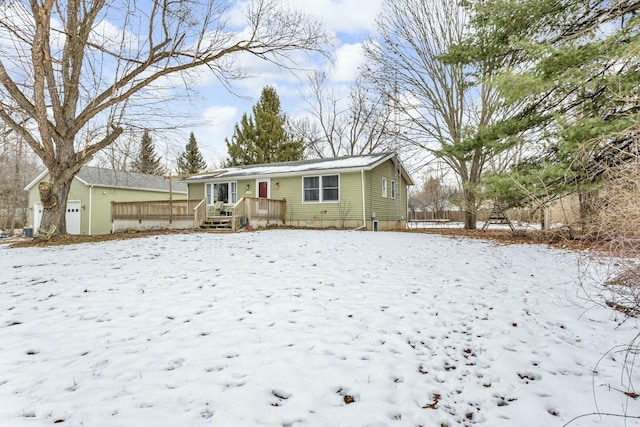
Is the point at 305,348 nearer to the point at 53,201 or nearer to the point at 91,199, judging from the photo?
the point at 53,201

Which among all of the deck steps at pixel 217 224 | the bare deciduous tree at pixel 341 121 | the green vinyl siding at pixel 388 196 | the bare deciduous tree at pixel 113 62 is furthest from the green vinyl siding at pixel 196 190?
the bare deciduous tree at pixel 341 121

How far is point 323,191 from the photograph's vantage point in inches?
623

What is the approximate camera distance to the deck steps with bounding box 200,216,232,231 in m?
13.8

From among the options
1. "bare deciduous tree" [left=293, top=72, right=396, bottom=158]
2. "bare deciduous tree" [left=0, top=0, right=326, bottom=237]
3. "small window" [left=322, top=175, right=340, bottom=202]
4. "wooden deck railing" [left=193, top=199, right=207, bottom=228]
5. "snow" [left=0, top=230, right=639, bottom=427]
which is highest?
"bare deciduous tree" [left=293, top=72, right=396, bottom=158]

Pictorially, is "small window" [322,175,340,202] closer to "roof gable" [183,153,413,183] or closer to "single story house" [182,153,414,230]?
"single story house" [182,153,414,230]

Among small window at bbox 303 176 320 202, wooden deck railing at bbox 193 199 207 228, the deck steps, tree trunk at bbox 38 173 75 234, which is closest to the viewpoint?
tree trunk at bbox 38 173 75 234

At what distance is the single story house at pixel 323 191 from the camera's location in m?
15.1

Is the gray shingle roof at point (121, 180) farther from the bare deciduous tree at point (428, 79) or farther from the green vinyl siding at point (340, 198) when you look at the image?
the bare deciduous tree at point (428, 79)

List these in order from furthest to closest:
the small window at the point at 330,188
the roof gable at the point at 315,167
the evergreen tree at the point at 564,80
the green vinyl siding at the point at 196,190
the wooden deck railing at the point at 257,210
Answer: the green vinyl siding at the point at 196,190, the small window at the point at 330,188, the roof gable at the point at 315,167, the wooden deck railing at the point at 257,210, the evergreen tree at the point at 564,80

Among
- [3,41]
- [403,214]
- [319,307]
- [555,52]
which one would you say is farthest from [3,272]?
[403,214]

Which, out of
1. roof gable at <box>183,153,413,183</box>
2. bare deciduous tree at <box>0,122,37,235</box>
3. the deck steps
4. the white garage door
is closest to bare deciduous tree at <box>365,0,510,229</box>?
roof gable at <box>183,153,413,183</box>

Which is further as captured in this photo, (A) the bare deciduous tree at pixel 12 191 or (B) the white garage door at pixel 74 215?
(A) the bare deciduous tree at pixel 12 191

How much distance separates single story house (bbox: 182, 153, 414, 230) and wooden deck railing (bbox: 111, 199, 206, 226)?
2.68 feet

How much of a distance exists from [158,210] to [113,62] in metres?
6.48
